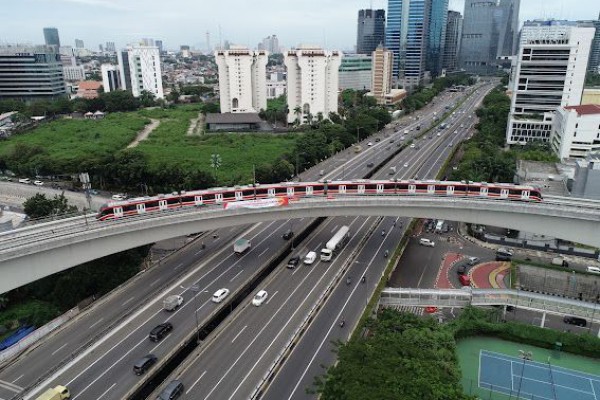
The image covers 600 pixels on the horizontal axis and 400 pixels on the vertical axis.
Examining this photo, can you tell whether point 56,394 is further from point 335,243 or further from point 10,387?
point 335,243

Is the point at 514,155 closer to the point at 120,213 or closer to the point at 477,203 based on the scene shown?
the point at 477,203

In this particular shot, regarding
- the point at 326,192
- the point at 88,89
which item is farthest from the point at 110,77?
the point at 326,192

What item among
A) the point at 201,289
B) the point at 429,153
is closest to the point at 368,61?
the point at 429,153

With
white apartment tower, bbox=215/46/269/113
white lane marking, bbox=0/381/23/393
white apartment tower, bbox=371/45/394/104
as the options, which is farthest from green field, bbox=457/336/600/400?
white apartment tower, bbox=371/45/394/104

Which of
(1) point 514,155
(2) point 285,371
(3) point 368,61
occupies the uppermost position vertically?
(3) point 368,61

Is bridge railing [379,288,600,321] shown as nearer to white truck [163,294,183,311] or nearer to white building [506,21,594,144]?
white truck [163,294,183,311]

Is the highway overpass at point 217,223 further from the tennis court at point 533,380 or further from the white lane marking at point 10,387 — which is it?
the tennis court at point 533,380
